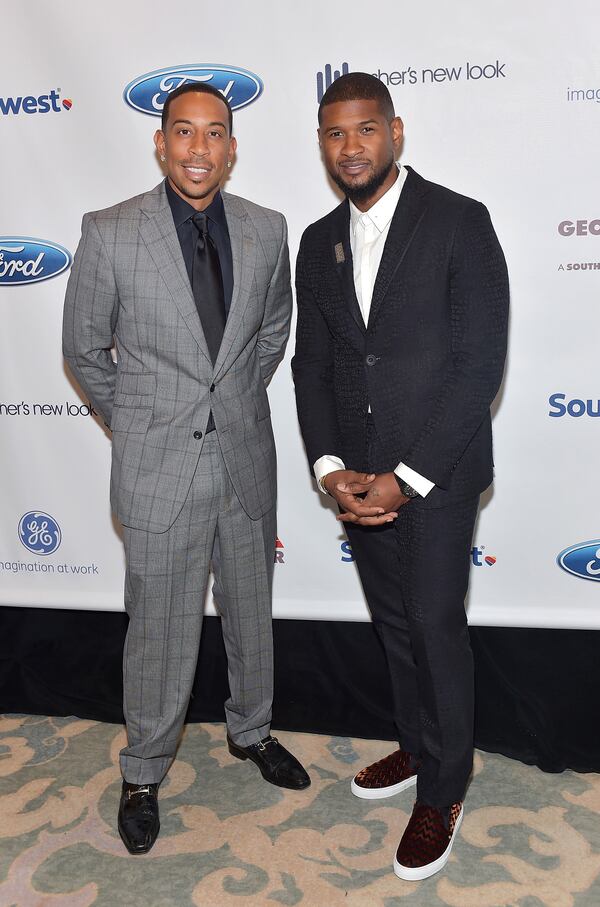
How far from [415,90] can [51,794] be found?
242cm

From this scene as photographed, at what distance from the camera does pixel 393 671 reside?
8.57 feet

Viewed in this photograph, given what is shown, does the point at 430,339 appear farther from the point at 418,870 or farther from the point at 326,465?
the point at 418,870

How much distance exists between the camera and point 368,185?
2.22 meters

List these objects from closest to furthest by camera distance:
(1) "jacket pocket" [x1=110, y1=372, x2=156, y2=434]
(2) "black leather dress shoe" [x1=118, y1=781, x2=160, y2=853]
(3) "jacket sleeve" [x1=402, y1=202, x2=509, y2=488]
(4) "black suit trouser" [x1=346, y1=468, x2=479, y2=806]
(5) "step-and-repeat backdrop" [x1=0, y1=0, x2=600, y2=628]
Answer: (3) "jacket sleeve" [x1=402, y1=202, x2=509, y2=488], (4) "black suit trouser" [x1=346, y1=468, x2=479, y2=806], (1) "jacket pocket" [x1=110, y1=372, x2=156, y2=434], (2) "black leather dress shoe" [x1=118, y1=781, x2=160, y2=853], (5) "step-and-repeat backdrop" [x1=0, y1=0, x2=600, y2=628]

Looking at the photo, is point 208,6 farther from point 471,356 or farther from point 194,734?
point 194,734

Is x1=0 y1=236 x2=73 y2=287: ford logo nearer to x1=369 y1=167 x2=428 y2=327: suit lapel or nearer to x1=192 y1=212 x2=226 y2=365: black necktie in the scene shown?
x1=192 y1=212 x2=226 y2=365: black necktie

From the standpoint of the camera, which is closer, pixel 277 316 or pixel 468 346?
pixel 468 346

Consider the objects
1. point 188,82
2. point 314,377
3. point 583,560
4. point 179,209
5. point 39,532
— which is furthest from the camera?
point 39,532

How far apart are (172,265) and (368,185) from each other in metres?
0.55

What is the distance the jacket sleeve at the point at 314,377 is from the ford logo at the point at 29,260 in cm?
93

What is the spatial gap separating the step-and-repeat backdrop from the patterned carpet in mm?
550

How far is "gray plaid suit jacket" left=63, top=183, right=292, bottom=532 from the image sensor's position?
2.33 meters

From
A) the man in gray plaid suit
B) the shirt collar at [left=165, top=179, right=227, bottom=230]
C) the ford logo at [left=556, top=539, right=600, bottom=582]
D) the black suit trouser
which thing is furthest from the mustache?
the ford logo at [left=556, top=539, right=600, bottom=582]

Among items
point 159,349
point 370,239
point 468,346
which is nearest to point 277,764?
point 159,349
